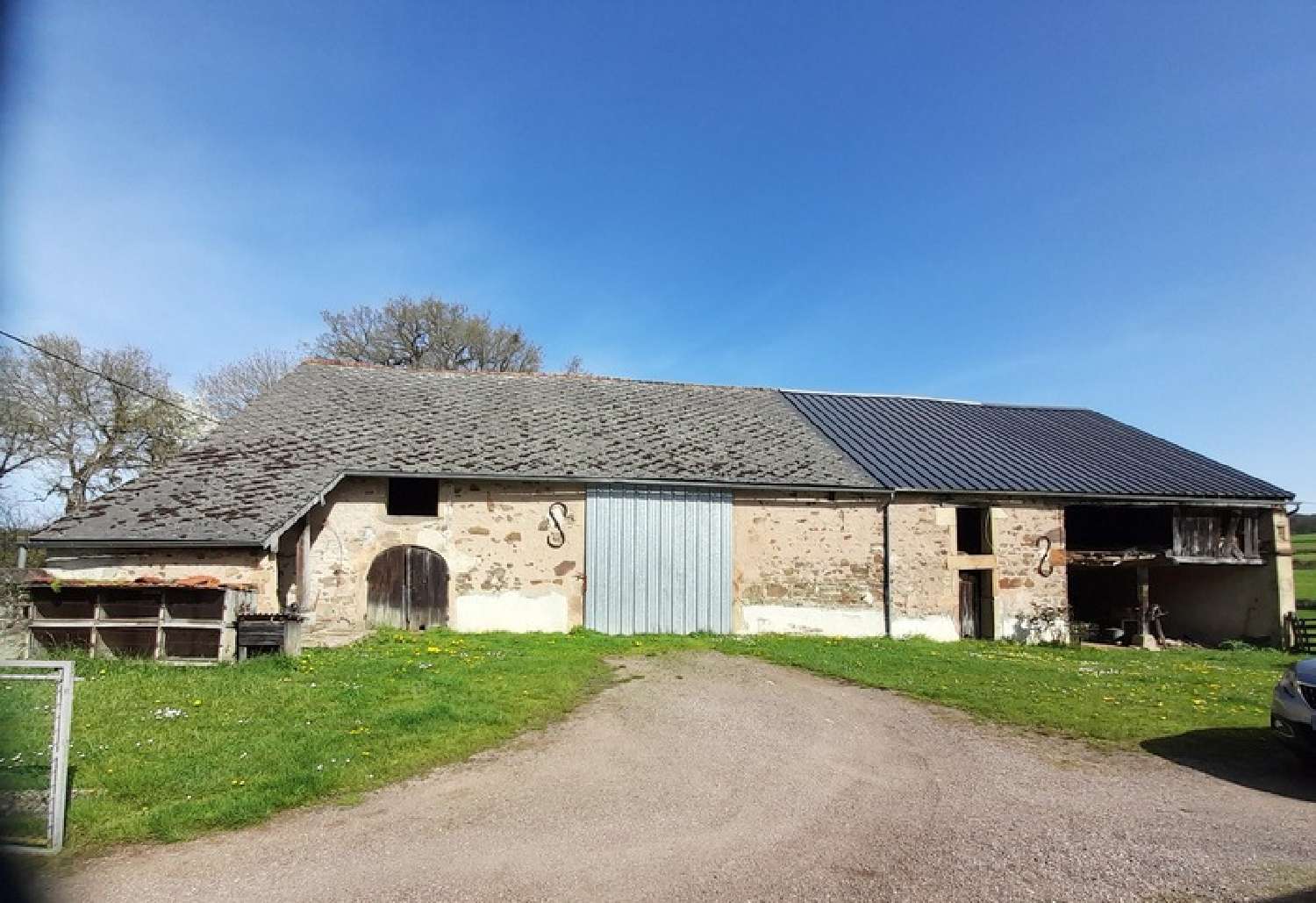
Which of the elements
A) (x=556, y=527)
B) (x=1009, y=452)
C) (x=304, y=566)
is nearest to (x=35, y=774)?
(x=304, y=566)

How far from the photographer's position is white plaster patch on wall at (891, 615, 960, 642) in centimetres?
1758

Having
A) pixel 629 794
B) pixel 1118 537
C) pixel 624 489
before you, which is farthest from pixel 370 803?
pixel 1118 537

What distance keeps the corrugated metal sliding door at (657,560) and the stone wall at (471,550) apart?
40cm

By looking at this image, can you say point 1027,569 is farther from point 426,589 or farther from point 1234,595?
point 426,589

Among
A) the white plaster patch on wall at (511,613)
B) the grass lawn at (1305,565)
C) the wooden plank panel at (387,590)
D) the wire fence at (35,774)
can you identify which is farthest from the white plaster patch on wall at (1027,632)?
the wire fence at (35,774)

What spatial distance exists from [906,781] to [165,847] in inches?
212

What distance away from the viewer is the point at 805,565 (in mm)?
17375

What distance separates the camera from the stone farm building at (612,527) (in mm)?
12609

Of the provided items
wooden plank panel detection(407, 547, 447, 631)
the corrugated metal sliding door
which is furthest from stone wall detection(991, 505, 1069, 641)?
wooden plank panel detection(407, 547, 447, 631)

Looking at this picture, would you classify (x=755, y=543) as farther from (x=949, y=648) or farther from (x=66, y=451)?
(x=66, y=451)

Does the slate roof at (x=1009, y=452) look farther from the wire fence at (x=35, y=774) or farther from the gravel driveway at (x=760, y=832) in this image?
the wire fence at (x=35, y=774)

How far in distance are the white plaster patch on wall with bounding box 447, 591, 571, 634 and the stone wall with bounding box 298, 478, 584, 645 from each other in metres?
0.02

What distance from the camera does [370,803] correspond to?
18.7 ft

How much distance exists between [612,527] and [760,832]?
37.3ft
